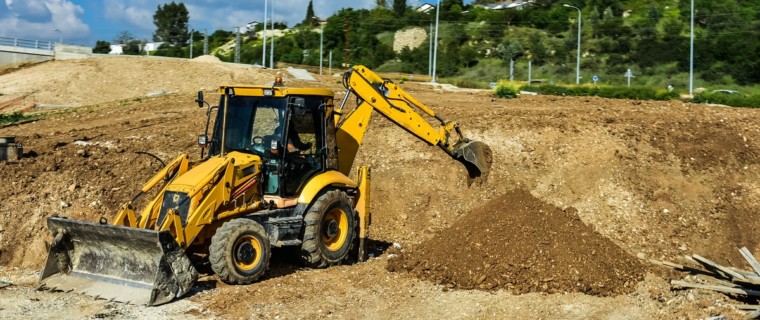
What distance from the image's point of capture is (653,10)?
272ft

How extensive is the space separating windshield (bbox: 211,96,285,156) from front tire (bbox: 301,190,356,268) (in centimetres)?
111

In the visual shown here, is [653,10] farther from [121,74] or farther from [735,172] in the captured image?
[735,172]

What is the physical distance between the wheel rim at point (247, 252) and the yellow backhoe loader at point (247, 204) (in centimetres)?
1

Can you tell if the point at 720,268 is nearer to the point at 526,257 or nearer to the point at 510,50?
the point at 526,257

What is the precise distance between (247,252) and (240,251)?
13cm

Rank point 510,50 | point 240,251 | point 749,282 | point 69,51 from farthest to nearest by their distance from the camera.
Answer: point 510,50 → point 69,51 → point 240,251 → point 749,282

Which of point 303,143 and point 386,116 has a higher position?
point 386,116

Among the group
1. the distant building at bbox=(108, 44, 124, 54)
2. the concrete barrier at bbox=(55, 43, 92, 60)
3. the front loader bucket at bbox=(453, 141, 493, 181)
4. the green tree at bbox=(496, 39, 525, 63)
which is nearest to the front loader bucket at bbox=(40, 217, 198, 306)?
the front loader bucket at bbox=(453, 141, 493, 181)

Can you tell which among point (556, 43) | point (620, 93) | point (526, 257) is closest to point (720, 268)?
point (526, 257)

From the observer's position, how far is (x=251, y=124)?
11.3 metres

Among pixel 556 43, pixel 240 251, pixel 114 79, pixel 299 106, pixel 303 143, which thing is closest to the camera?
pixel 240 251

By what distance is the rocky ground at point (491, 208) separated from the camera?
1023 centimetres

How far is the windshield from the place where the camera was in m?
11.2

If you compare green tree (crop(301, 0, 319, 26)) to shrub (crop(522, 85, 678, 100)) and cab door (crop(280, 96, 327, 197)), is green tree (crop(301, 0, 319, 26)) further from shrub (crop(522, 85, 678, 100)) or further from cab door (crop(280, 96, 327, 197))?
cab door (crop(280, 96, 327, 197))
